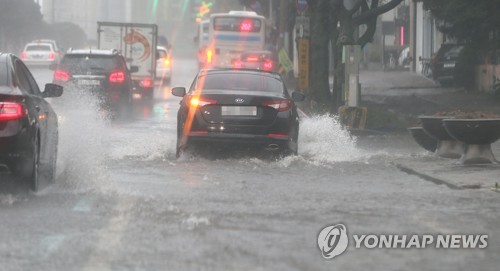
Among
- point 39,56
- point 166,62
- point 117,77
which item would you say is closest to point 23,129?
point 117,77

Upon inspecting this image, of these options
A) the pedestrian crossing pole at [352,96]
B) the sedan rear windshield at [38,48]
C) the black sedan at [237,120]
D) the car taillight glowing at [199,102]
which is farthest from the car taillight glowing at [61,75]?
the sedan rear windshield at [38,48]

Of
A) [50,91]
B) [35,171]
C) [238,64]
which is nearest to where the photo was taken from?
[35,171]

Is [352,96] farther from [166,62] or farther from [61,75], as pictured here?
[166,62]

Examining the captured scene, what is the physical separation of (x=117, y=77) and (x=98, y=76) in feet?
1.88

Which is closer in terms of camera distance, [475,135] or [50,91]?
[50,91]

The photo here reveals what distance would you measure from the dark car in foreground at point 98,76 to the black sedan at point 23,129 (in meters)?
14.1

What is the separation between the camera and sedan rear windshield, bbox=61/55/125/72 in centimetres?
2633

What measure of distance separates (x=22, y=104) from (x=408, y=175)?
5530 millimetres

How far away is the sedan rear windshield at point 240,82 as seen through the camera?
629 inches

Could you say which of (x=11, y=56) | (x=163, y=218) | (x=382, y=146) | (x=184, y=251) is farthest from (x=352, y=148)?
(x=184, y=251)

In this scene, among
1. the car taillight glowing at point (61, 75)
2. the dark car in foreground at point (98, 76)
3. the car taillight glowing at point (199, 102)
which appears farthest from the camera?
the dark car in foreground at point (98, 76)

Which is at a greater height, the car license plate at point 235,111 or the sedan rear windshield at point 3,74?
the sedan rear windshield at point 3,74

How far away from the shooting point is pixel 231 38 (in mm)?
56719

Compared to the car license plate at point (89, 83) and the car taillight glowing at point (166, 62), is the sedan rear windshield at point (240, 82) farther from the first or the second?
the car taillight glowing at point (166, 62)
